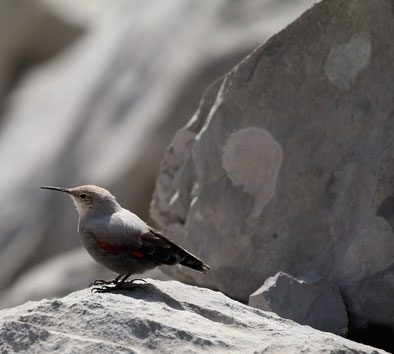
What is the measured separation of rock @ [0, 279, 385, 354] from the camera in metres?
4.07

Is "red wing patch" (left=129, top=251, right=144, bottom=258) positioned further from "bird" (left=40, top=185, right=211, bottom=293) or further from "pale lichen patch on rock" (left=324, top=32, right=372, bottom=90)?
"pale lichen patch on rock" (left=324, top=32, right=372, bottom=90)

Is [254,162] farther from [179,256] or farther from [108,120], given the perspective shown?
[108,120]

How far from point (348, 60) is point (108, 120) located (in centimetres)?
539

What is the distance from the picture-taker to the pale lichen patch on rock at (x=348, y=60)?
5742 mm

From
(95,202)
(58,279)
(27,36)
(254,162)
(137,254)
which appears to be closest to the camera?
(137,254)

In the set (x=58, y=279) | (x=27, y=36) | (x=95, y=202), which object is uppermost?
(x=27, y=36)

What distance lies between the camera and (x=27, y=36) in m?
13.8

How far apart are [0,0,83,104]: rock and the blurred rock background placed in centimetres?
90

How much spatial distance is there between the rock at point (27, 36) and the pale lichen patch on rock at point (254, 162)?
7.74 metres

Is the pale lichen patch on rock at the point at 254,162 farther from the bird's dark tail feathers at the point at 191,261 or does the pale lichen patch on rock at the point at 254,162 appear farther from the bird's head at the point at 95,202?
the bird's head at the point at 95,202

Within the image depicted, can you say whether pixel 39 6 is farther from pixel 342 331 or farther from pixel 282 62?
pixel 342 331

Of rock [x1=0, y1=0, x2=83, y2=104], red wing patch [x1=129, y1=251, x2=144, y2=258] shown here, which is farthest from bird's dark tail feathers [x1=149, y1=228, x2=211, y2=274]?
rock [x1=0, y1=0, x2=83, y2=104]

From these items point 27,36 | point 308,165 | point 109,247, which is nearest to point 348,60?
point 308,165

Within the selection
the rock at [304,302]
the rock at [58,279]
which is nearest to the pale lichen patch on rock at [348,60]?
the rock at [304,302]
